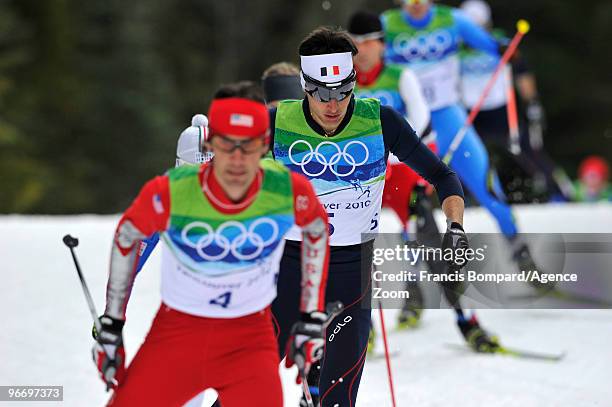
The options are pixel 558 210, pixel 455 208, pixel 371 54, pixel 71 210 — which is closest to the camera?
pixel 455 208

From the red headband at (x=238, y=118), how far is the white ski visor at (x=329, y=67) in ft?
2.42

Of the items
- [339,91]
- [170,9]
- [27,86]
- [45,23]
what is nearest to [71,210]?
[27,86]

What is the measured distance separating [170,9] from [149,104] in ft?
11.3

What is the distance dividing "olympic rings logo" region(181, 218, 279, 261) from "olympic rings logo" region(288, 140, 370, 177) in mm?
843

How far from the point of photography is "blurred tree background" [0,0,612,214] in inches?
722

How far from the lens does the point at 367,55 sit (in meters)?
6.14

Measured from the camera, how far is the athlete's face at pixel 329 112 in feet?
12.8

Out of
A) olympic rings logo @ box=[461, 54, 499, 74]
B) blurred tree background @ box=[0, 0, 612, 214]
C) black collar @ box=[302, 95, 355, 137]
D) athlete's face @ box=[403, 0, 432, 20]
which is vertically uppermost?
black collar @ box=[302, 95, 355, 137]

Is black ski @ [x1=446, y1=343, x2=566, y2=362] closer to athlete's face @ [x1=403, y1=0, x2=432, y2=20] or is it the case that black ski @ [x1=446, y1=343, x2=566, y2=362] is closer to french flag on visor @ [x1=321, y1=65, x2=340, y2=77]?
athlete's face @ [x1=403, y1=0, x2=432, y2=20]

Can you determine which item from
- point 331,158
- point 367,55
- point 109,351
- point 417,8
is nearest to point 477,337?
point 367,55

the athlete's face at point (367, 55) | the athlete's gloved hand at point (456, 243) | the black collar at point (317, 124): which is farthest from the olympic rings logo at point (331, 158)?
the athlete's face at point (367, 55)

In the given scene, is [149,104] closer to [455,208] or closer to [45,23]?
[45,23]

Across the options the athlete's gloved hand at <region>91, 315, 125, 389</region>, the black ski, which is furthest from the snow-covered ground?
the athlete's gloved hand at <region>91, 315, 125, 389</region>

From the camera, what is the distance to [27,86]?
18.8 meters
